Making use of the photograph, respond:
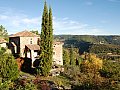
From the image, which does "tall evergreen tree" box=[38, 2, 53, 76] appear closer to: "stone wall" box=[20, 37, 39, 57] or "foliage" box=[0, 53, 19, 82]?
"stone wall" box=[20, 37, 39, 57]

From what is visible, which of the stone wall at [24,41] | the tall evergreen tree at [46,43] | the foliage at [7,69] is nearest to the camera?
the foliage at [7,69]

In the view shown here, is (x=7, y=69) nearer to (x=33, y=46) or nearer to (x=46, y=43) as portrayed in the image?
(x=46, y=43)

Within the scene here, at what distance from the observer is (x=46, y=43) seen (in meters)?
52.4

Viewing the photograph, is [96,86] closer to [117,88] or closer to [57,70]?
[117,88]

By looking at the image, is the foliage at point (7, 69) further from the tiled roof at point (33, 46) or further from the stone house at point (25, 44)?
the tiled roof at point (33, 46)

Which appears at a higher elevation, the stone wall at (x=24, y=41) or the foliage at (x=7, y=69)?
the stone wall at (x=24, y=41)

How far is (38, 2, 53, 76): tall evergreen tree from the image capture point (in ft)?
169

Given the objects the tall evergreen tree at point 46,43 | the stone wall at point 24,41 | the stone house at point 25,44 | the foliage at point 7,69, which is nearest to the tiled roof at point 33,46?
the stone house at point 25,44

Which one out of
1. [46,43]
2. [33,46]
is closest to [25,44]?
[33,46]

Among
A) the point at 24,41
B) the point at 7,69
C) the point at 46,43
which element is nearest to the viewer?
the point at 7,69

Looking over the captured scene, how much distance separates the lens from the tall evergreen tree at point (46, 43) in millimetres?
51531

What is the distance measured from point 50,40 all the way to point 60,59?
14.2 metres

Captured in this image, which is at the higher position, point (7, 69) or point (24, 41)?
point (24, 41)

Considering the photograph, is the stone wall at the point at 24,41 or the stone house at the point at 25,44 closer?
the stone house at the point at 25,44
